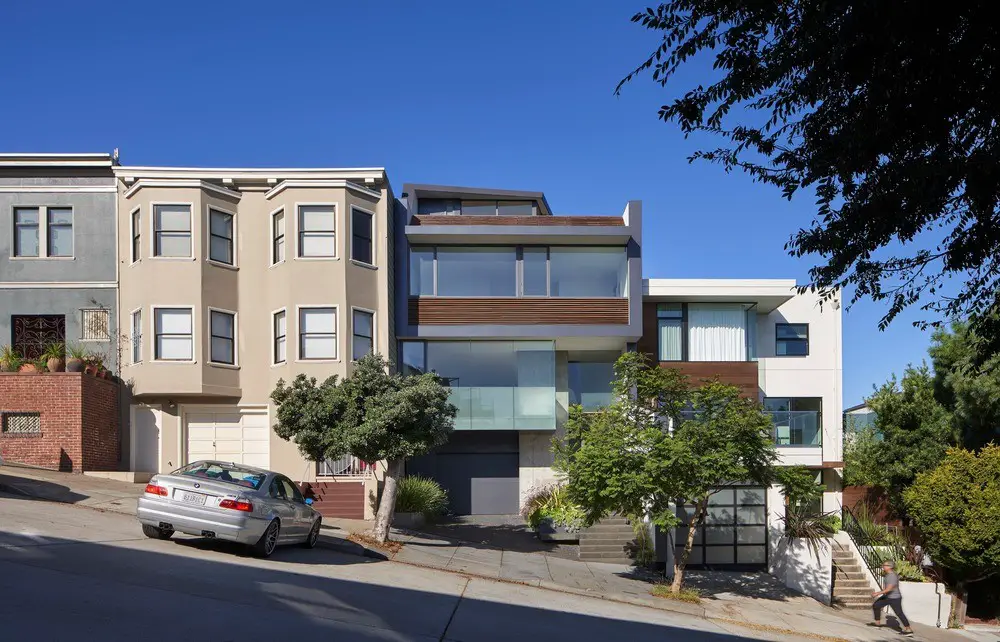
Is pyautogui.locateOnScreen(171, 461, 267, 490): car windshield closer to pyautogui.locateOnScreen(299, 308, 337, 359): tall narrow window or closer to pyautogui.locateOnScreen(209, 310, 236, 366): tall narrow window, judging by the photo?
pyautogui.locateOnScreen(299, 308, 337, 359): tall narrow window

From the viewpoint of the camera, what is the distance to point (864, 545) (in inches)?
896

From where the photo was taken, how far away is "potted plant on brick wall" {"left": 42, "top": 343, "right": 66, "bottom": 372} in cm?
2378

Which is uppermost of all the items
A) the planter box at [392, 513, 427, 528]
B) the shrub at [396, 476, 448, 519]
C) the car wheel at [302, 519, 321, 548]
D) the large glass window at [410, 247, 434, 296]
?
the large glass window at [410, 247, 434, 296]

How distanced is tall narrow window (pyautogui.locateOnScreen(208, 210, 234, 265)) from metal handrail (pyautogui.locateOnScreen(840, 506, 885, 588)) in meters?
17.7

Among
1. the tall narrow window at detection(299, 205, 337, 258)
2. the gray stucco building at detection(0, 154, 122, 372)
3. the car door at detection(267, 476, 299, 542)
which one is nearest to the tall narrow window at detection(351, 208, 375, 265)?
the tall narrow window at detection(299, 205, 337, 258)

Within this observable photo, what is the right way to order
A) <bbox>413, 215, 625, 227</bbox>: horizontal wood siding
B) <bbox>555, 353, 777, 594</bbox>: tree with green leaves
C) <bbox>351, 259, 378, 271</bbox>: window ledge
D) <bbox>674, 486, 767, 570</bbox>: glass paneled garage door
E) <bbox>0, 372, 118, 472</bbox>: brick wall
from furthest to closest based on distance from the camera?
<bbox>413, 215, 625, 227</bbox>: horizontal wood siding < <bbox>351, 259, 378, 271</bbox>: window ledge < <bbox>0, 372, 118, 472</bbox>: brick wall < <bbox>674, 486, 767, 570</bbox>: glass paneled garage door < <bbox>555, 353, 777, 594</bbox>: tree with green leaves

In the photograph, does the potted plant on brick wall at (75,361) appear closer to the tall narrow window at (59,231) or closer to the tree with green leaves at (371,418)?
the tall narrow window at (59,231)

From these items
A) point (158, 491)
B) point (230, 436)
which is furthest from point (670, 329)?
point (158, 491)

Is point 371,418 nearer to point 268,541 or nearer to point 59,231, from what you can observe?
point 268,541

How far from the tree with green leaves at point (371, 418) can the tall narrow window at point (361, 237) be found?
629cm

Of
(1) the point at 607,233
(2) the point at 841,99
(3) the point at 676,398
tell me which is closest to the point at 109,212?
(1) the point at 607,233

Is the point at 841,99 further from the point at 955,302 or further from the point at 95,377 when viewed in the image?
the point at 95,377

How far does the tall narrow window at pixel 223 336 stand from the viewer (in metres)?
25.5

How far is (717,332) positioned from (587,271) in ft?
16.1
